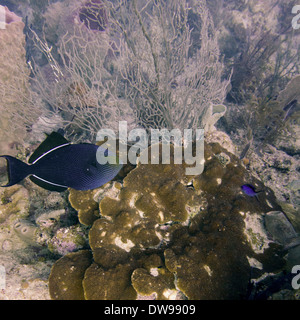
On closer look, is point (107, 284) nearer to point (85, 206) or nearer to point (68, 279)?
point (68, 279)

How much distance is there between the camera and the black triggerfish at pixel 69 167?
1.67m

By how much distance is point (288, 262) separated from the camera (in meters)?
2.14

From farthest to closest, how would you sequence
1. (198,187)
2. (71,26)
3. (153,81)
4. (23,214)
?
1. (71,26)
2. (153,81)
3. (23,214)
4. (198,187)

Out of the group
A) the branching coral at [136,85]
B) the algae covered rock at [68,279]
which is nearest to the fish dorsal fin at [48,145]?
the algae covered rock at [68,279]

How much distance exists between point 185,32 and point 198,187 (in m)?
2.95

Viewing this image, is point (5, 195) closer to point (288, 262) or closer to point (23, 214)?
point (23, 214)

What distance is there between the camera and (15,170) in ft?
5.18

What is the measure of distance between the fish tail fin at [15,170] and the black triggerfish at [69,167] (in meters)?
0.08

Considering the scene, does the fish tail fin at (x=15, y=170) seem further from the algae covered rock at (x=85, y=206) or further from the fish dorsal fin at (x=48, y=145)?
the algae covered rock at (x=85, y=206)

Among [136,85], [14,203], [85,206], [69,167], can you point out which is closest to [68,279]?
[85,206]

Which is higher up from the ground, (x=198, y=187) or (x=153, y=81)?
(x=153, y=81)

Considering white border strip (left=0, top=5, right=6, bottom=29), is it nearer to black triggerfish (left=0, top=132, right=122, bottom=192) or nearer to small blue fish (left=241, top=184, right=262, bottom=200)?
black triggerfish (left=0, top=132, right=122, bottom=192)

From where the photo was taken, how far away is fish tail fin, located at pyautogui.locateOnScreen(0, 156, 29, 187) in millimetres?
1557

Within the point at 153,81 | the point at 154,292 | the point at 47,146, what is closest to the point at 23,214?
the point at 47,146
